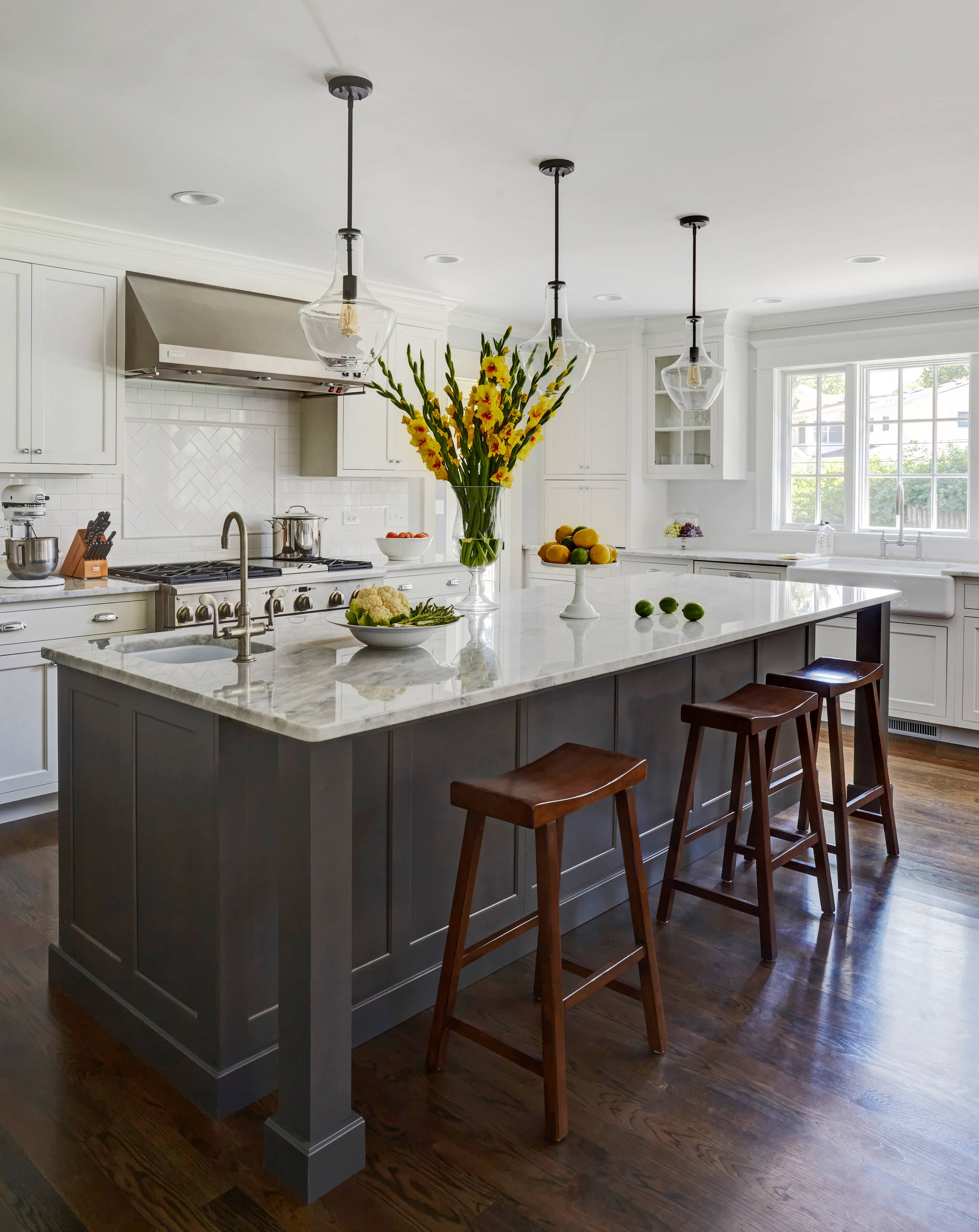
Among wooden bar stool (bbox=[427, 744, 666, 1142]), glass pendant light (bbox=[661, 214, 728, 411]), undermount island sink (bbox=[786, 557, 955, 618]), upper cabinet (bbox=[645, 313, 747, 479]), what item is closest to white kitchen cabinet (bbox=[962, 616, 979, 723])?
undermount island sink (bbox=[786, 557, 955, 618])

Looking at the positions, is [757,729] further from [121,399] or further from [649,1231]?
[121,399]

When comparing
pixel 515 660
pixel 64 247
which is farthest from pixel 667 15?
pixel 64 247

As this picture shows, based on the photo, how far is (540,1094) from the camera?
2.13 meters

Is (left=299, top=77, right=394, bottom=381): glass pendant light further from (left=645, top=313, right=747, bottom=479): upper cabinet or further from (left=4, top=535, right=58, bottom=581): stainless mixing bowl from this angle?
(left=645, top=313, right=747, bottom=479): upper cabinet

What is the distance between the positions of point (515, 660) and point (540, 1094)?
998mm

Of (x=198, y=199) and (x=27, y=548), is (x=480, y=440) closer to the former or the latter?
Result: (x=198, y=199)

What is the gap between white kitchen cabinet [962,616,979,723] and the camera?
508 centimetres

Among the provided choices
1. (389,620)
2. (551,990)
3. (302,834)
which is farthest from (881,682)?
(302,834)

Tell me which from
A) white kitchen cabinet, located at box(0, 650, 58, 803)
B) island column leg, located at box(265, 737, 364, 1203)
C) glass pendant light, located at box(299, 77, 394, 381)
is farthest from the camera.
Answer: white kitchen cabinet, located at box(0, 650, 58, 803)

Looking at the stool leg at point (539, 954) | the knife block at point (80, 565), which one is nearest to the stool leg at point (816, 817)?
the stool leg at point (539, 954)

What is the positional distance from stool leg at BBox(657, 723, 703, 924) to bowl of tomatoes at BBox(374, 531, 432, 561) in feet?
9.86

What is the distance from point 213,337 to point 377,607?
2.66 m

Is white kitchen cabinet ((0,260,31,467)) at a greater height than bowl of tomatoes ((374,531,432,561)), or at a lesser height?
greater

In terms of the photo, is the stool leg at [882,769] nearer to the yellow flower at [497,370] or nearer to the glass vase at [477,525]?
the glass vase at [477,525]
